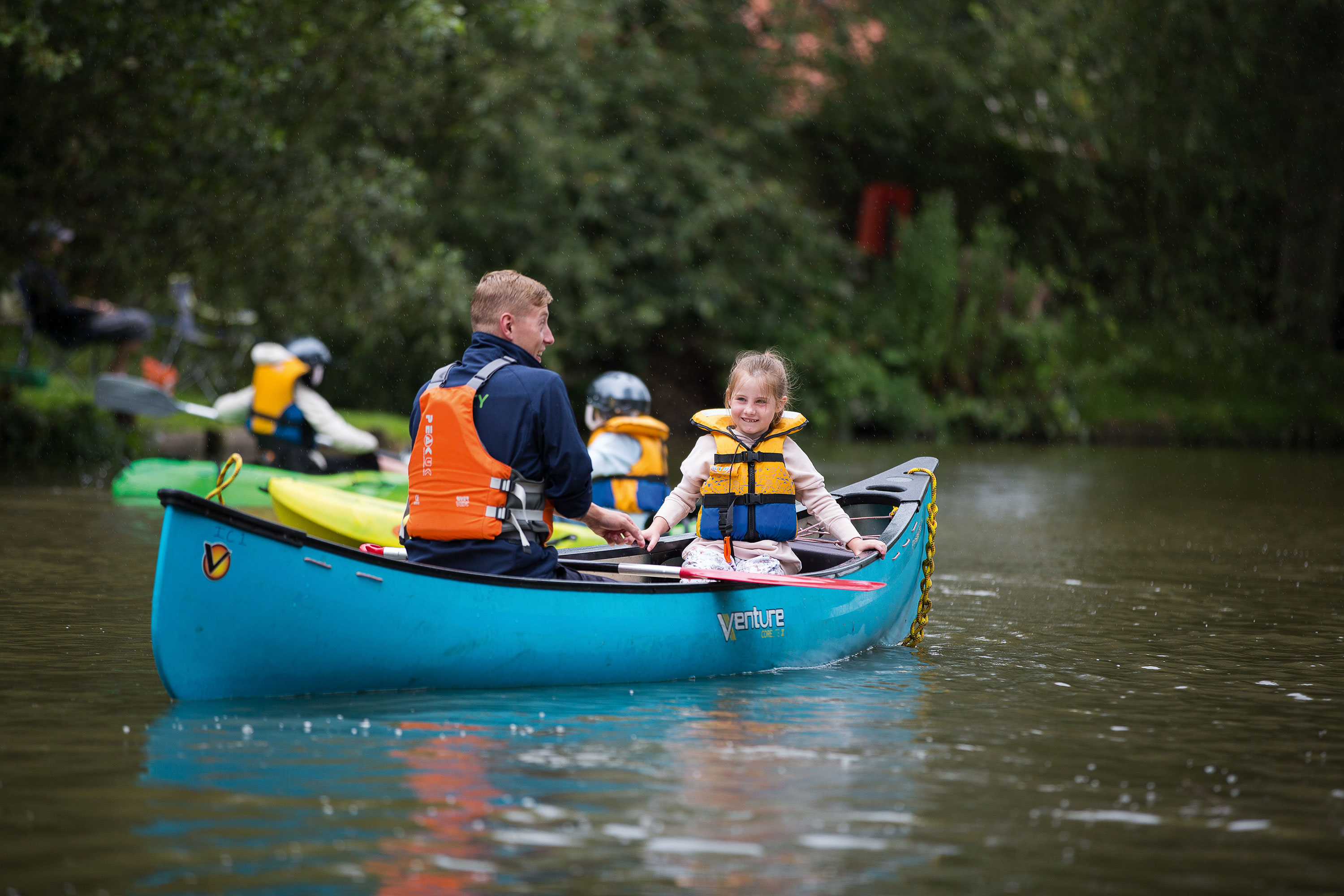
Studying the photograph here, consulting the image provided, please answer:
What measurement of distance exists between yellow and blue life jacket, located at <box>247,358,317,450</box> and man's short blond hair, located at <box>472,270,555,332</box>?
233 inches

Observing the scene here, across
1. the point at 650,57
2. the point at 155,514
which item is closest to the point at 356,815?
the point at 155,514

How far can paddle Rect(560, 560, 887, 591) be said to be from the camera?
19.1 feet

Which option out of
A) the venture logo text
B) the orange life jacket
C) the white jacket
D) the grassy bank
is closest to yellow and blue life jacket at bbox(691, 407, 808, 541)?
the venture logo text

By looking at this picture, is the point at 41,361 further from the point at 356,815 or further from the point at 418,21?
the point at 356,815

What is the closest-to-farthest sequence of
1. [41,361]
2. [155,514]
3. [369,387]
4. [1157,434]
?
[155,514], [41,361], [369,387], [1157,434]

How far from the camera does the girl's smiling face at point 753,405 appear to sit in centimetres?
621

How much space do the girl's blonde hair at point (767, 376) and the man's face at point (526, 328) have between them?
111 centimetres

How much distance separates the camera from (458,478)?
207 inches

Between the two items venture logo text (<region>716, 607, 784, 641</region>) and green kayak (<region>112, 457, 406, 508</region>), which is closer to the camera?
venture logo text (<region>716, 607, 784, 641</region>)

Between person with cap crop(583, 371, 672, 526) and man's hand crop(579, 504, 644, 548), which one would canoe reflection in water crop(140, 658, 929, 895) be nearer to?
man's hand crop(579, 504, 644, 548)

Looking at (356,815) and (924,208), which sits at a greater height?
(924,208)

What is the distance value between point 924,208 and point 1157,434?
706 cm

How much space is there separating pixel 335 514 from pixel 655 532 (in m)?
3.14

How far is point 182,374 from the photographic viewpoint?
20.5 meters
